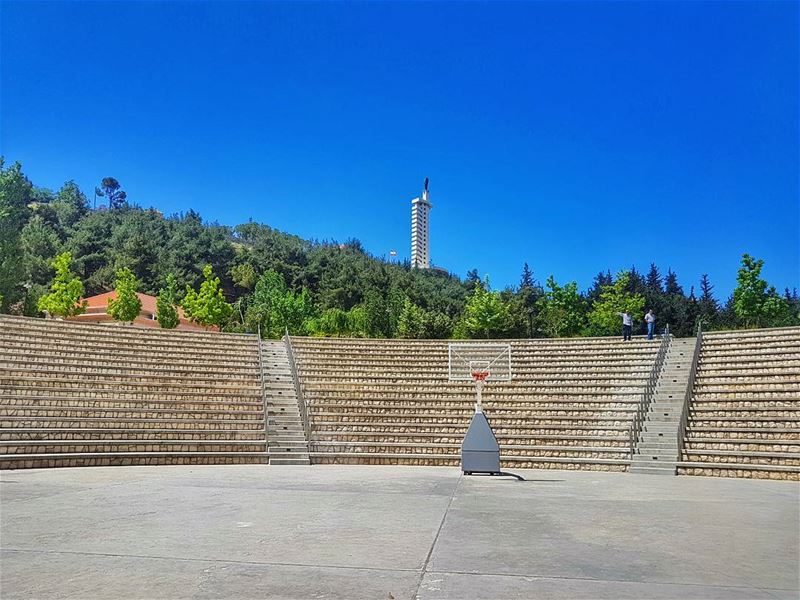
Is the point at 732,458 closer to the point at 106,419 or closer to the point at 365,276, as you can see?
the point at 106,419

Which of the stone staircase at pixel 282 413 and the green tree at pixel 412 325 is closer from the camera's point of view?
the stone staircase at pixel 282 413

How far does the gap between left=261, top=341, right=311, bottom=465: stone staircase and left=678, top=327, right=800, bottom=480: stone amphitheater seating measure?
905cm

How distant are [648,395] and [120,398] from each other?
46.0ft

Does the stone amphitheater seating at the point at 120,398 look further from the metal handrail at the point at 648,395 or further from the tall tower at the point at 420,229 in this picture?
the tall tower at the point at 420,229

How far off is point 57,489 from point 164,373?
27.8 ft

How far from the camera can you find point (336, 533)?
611 cm

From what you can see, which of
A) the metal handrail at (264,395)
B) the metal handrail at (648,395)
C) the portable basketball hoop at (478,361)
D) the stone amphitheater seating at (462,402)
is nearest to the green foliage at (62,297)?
the metal handrail at (264,395)

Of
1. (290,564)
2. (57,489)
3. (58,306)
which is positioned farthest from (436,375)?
(58,306)

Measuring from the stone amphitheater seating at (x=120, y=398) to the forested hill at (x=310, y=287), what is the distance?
18383 millimetres

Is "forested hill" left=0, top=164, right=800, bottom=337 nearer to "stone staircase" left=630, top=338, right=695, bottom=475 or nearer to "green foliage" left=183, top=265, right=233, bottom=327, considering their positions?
"green foliage" left=183, top=265, right=233, bottom=327

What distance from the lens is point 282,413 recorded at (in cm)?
1652

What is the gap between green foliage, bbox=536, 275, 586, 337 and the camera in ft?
139

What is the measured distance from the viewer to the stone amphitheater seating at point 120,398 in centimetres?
1339

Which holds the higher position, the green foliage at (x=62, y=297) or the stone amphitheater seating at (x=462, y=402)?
the green foliage at (x=62, y=297)
